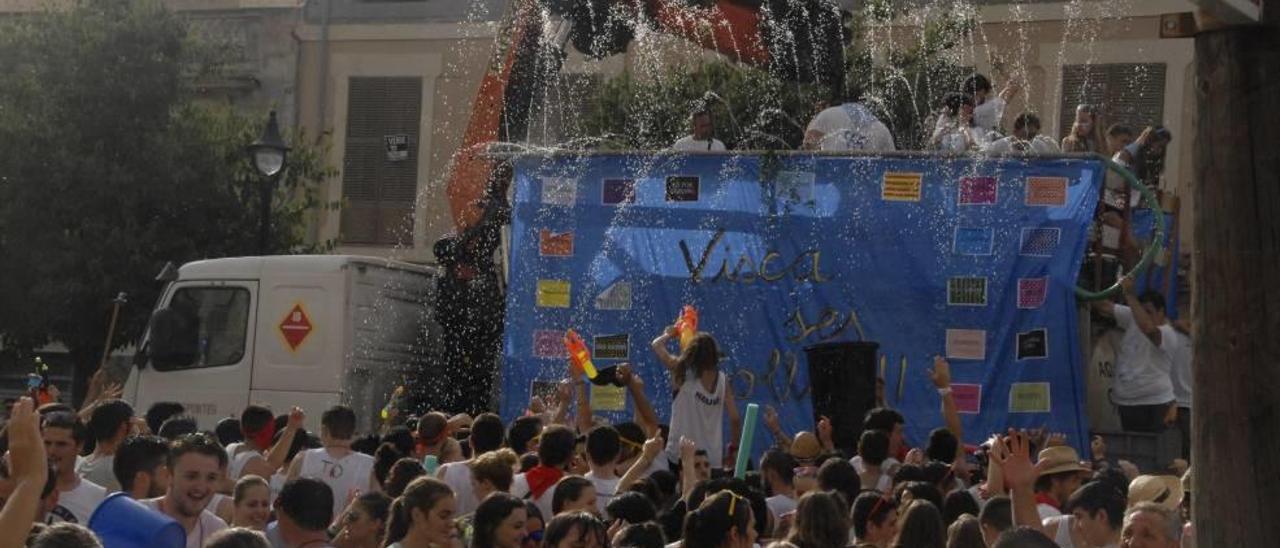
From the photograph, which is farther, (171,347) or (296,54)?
(296,54)

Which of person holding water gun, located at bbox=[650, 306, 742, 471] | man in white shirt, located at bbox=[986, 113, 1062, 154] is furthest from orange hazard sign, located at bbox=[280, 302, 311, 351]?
man in white shirt, located at bbox=[986, 113, 1062, 154]

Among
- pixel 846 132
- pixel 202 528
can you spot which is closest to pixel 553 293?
pixel 846 132

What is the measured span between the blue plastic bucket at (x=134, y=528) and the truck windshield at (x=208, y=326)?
346 inches

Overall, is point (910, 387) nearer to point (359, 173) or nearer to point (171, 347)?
point (171, 347)

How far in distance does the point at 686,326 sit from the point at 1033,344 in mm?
1858

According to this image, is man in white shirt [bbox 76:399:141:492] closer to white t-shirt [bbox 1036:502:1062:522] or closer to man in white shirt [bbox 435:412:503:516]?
man in white shirt [bbox 435:412:503:516]

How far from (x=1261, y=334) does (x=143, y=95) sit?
20.5m

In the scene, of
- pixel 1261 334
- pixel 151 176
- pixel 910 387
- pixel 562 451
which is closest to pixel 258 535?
pixel 1261 334

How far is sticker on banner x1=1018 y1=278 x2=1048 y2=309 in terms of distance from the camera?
444 inches

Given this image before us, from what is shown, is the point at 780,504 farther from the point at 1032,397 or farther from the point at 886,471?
the point at 1032,397

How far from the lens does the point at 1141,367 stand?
1143 cm

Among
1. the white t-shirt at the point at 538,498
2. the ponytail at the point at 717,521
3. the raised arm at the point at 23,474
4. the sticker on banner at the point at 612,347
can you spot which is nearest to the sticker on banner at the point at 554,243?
the sticker on banner at the point at 612,347

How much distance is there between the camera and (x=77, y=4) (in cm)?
2441

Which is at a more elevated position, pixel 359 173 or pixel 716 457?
pixel 359 173
